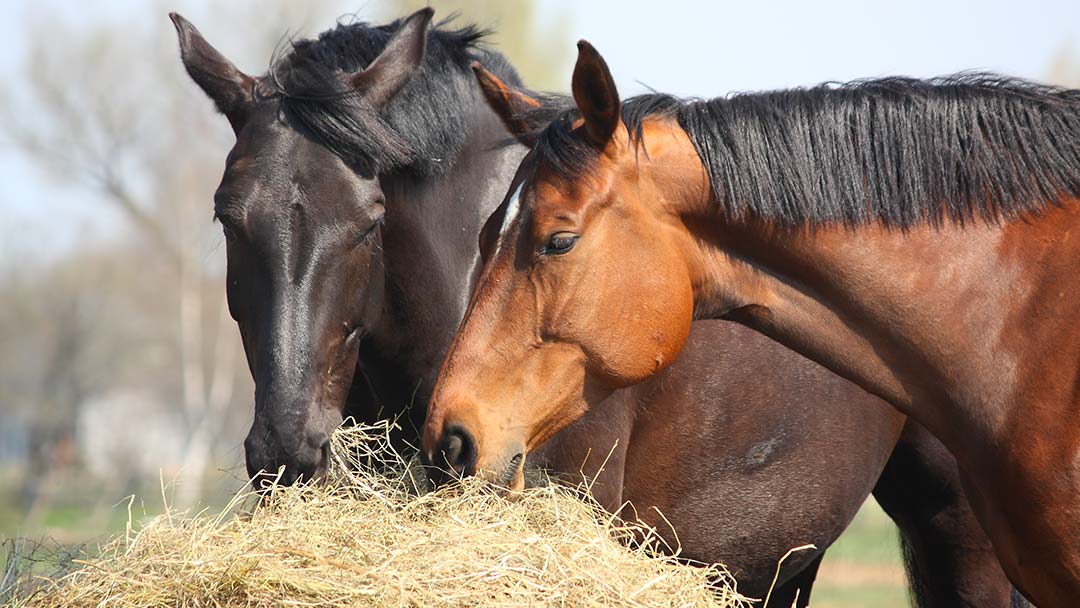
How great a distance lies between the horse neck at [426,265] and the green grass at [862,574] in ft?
26.0

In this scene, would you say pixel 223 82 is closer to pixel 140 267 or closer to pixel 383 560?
pixel 383 560

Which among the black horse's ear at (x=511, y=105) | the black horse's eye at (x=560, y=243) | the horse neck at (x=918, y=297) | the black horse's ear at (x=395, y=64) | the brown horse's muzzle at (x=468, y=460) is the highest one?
the black horse's ear at (x=395, y=64)

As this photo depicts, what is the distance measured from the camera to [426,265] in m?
3.91

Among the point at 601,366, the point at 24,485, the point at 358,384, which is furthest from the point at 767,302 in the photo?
the point at 24,485

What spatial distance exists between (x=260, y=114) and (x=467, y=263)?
34.6 inches

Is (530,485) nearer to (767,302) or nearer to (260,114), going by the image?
(767,302)

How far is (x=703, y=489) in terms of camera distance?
4516 mm

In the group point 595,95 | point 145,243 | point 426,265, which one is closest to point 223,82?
point 426,265

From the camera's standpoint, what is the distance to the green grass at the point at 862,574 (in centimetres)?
1291

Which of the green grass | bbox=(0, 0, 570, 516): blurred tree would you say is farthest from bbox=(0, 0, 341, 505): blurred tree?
the green grass

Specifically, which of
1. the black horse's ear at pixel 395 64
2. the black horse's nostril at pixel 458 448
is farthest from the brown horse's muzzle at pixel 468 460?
the black horse's ear at pixel 395 64

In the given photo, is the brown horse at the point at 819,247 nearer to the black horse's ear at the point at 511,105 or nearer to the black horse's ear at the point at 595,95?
the black horse's ear at the point at 595,95

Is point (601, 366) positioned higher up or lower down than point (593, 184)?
lower down

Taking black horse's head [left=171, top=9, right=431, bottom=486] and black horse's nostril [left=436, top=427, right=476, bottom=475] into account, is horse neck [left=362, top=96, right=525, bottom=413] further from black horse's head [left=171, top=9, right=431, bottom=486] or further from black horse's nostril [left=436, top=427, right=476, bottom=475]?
black horse's nostril [left=436, top=427, right=476, bottom=475]
